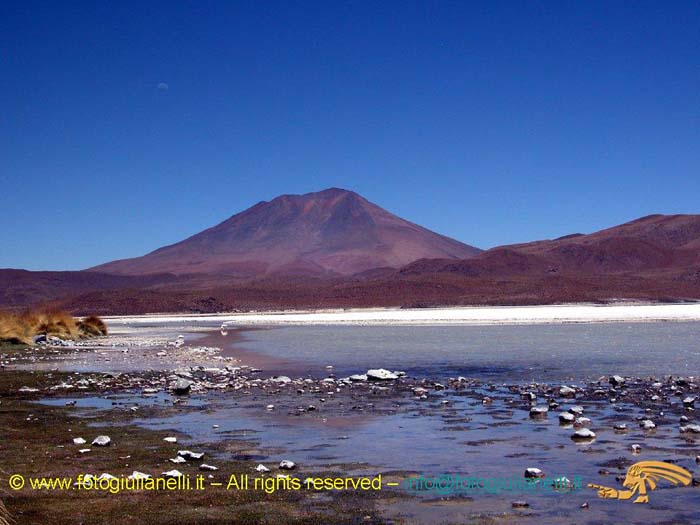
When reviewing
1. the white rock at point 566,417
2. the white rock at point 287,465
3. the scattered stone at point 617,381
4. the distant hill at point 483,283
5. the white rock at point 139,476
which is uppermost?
the distant hill at point 483,283

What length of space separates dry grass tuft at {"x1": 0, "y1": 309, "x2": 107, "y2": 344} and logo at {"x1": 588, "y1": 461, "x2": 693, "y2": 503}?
26.8 meters

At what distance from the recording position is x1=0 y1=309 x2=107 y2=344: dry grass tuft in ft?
98.1

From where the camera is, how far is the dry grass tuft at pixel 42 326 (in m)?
29.9

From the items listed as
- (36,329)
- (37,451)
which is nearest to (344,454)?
(37,451)

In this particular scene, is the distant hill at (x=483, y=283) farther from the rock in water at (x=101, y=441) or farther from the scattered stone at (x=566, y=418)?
the rock in water at (x=101, y=441)

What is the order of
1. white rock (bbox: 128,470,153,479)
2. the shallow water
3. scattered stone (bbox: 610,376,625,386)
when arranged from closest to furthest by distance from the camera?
1. the shallow water
2. white rock (bbox: 128,470,153,479)
3. scattered stone (bbox: 610,376,625,386)

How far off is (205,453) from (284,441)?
49.8 inches

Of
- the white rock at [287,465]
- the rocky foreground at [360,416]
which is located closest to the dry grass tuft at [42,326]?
the rocky foreground at [360,416]

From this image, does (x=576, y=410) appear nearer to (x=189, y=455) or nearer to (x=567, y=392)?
(x=567, y=392)

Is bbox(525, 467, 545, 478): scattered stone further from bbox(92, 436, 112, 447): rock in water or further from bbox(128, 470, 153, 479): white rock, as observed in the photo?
bbox(92, 436, 112, 447): rock in water

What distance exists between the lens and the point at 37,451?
9336mm

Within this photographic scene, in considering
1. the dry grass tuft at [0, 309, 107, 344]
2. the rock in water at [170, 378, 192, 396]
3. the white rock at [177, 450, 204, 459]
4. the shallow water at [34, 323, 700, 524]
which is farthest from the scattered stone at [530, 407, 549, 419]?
the dry grass tuft at [0, 309, 107, 344]

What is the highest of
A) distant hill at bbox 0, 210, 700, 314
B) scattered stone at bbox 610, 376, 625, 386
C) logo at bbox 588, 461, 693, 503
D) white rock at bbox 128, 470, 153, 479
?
distant hill at bbox 0, 210, 700, 314

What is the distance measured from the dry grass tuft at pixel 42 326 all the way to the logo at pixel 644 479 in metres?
26.8
